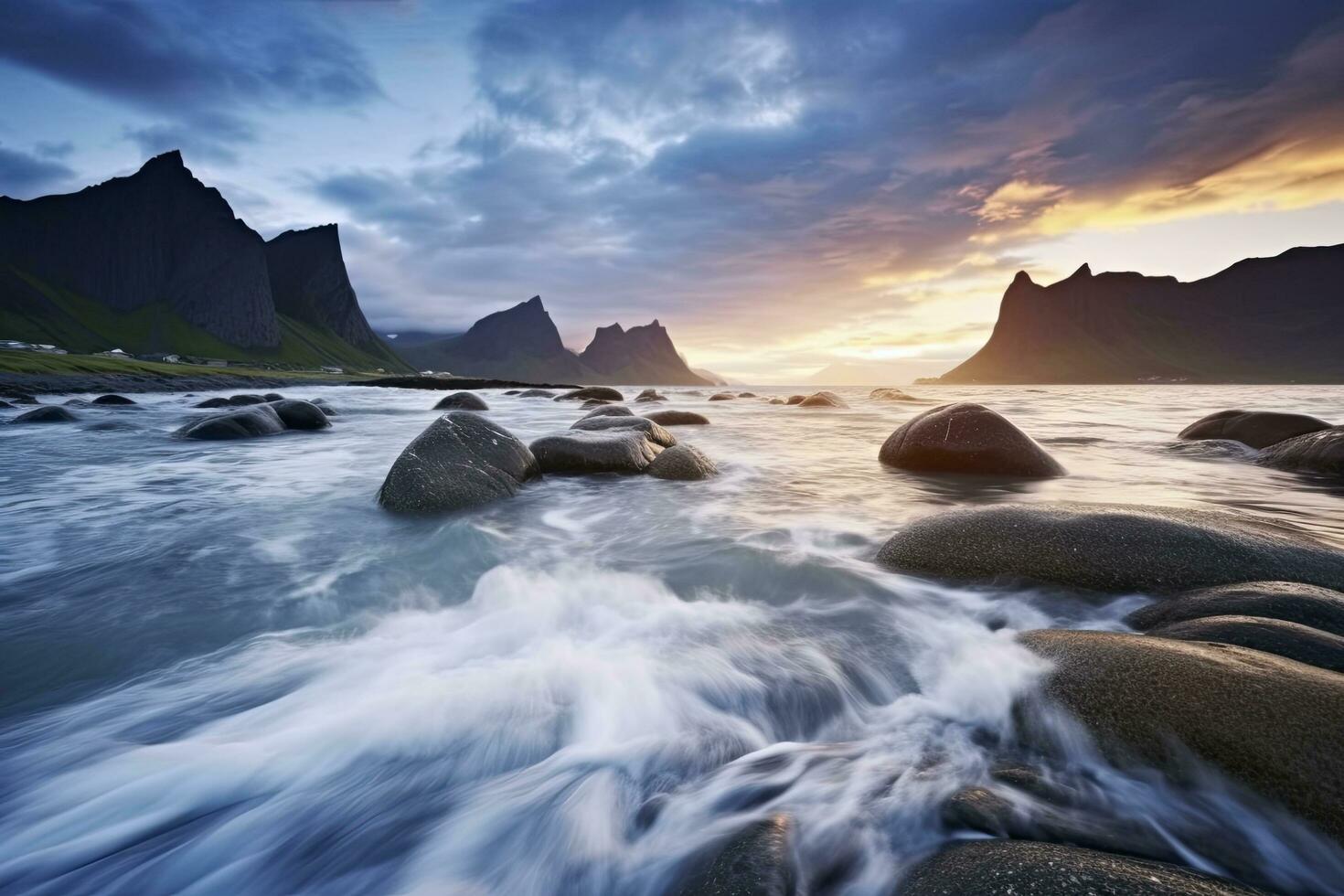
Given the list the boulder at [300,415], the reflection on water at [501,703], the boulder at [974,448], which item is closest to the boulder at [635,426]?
the reflection on water at [501,703]

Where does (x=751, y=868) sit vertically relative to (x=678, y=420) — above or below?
below

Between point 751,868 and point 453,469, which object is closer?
point 751,868

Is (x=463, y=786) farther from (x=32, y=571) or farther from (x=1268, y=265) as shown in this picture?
(x=1268, y=265)

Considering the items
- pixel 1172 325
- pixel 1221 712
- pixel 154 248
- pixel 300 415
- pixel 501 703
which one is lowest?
pixel 501 703

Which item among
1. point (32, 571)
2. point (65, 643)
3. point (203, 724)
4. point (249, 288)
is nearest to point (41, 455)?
point (32, 571)

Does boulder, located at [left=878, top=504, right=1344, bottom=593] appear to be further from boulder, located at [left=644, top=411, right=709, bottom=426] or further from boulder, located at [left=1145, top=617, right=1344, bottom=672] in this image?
boulder, located at [left=644, top=411, right=709, bottom=426]

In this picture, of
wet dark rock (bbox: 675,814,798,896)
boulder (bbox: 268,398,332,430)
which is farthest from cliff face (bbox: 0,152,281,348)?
wet dark rock (bbox: 675,814,798,896)

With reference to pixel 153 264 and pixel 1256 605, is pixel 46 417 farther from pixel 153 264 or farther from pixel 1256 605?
pixel 153 264

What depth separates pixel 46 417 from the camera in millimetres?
15102

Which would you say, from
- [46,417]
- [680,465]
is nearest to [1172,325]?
[680,465]

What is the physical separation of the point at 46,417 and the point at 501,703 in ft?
67.2

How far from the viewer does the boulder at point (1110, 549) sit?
3512 millimetres

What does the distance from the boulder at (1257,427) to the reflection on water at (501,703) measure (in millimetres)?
4751

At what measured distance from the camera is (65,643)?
3344 millimetres
